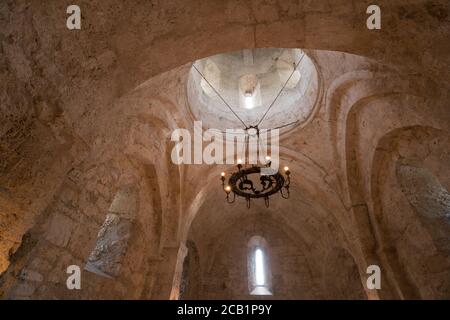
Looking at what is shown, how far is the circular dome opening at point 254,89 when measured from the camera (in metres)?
6.98

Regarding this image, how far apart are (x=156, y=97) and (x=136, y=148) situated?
0.95 metres

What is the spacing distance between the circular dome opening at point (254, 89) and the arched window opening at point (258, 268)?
4956 mm

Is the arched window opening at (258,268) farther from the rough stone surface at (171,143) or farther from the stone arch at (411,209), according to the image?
the stone arch at (411,209)

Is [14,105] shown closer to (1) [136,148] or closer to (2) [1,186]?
(2) [1,186]

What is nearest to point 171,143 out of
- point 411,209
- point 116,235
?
point 116,235

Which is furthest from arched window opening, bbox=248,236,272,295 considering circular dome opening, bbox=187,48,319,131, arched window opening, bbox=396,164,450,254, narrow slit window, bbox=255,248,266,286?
arched window opening, bbox=396,164,450,254

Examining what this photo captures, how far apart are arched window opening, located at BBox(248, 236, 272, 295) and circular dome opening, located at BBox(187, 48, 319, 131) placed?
4.96 metres

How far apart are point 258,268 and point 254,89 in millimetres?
6178

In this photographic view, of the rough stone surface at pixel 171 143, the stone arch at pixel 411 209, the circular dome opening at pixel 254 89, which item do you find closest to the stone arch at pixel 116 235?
the rough stone surface at pixel 171 143

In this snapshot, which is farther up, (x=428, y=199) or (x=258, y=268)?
(x=428, y=199)

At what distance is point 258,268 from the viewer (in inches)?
397

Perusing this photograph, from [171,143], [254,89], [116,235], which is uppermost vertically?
[254,89]

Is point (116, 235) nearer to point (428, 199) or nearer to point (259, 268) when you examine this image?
point (428, 199)

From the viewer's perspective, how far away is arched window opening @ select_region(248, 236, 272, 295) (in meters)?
9.63
